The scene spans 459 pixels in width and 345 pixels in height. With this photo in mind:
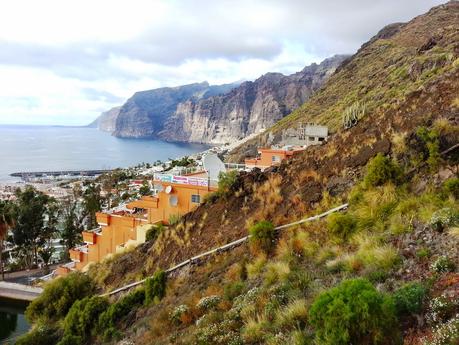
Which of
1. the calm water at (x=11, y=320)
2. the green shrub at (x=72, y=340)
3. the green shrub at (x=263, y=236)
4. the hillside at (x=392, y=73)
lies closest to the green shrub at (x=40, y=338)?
the green shrub at (x=72, y=340)

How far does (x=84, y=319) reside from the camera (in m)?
11.0

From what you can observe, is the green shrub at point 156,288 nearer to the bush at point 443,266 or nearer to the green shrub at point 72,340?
the green shrub at point 72,340

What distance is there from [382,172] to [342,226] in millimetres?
1756

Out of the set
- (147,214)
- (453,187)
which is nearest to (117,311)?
(453,187)

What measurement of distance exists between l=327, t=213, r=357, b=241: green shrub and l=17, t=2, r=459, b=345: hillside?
0.07 feet

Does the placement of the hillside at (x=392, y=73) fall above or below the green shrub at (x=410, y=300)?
above

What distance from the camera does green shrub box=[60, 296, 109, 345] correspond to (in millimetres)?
10867

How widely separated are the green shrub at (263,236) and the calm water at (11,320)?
1652 cm

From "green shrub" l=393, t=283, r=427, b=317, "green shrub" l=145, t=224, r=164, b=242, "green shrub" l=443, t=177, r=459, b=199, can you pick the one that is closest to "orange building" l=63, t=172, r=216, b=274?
"green shrub" l=145, t=224, r=164, b=242

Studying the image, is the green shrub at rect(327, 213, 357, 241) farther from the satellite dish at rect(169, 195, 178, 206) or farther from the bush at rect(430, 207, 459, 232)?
the satellite dish at rect(169, 195, 178, 206)

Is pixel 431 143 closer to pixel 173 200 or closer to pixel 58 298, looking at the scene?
pixel 58 298

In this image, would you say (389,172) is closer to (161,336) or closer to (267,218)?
(267,218)

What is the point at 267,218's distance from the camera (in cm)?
1071

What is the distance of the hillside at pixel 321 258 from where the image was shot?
4422mm
